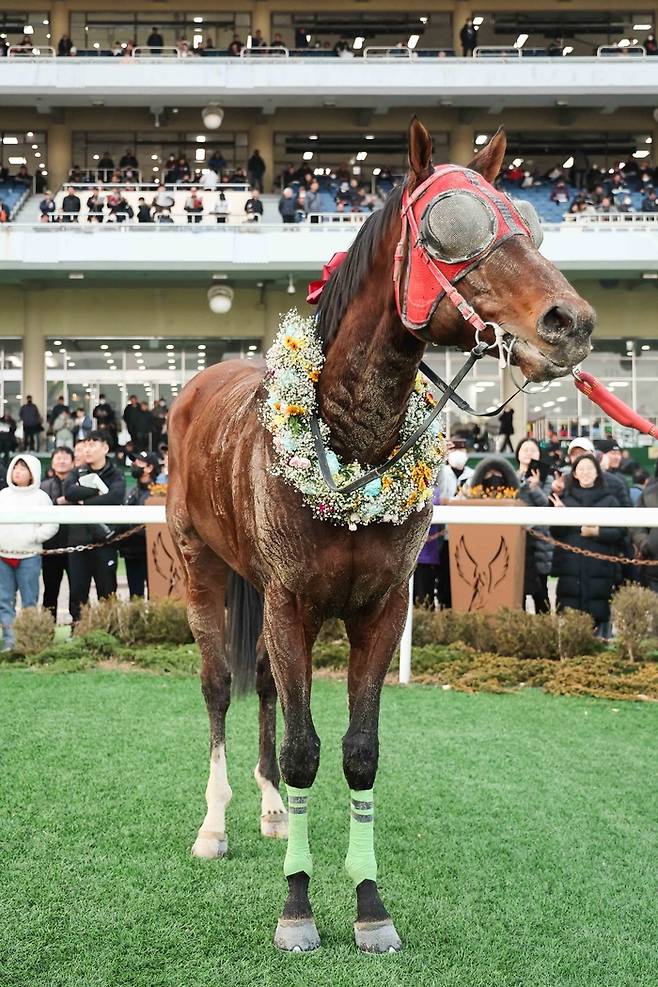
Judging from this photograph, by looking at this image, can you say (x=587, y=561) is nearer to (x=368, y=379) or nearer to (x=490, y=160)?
(x=368, y=379)

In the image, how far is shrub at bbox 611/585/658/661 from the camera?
23.6ft

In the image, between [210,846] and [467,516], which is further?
[467,516]

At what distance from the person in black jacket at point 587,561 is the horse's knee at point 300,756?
5.10 metres

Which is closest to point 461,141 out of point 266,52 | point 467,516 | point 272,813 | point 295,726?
point 266,52

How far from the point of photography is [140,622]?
7.90 meters

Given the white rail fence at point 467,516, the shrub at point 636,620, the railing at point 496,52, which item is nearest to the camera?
the white rail fence at point 467,516

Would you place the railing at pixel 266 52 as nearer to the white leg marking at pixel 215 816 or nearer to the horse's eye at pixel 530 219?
the white leg marking at pixel 215 816

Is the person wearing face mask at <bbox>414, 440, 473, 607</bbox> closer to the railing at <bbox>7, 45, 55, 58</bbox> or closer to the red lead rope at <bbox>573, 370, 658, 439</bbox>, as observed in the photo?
the red lead rope at <bbox>573, 370, 658, 439</bbox>

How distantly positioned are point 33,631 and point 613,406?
19.7 ft

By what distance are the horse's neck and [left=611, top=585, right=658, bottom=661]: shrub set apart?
4791mm

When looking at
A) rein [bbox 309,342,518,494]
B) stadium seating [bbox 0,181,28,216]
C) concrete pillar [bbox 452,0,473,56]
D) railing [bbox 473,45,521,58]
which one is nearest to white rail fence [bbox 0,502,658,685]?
rein [bbox 309,342,518,494]

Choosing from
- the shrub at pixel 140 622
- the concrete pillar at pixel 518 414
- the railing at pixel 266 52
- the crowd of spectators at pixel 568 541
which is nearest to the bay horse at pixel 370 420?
the shrub at pixel 140 622

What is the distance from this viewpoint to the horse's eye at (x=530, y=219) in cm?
253

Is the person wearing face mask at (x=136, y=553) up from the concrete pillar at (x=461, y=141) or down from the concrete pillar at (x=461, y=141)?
down
